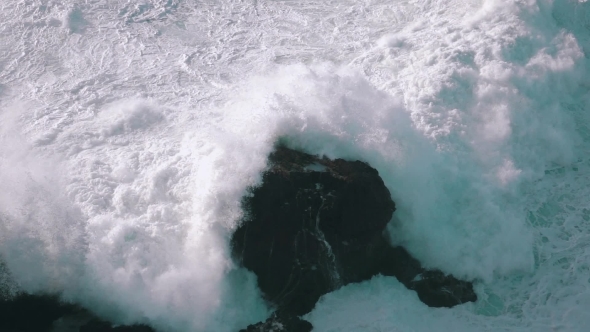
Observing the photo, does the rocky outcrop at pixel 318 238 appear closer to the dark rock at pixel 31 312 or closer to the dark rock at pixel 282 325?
the dark rock at pixel 282 325

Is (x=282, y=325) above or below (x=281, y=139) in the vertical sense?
below

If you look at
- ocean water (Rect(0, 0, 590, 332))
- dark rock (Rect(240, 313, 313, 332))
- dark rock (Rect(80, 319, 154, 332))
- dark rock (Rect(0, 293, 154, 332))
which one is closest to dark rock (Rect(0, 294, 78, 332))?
dark rock (Rect(0, 293, 154, 332))

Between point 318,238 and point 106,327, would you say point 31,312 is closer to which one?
point 106,327

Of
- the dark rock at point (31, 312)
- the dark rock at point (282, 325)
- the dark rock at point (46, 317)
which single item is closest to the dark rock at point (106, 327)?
the dark rock at point (46, 317)

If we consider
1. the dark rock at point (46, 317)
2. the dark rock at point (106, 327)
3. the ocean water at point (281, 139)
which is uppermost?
the ocean water at point (281, 139)

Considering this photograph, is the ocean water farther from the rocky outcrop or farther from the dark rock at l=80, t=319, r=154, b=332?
the rocky outcrop

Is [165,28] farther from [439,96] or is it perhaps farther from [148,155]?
[439,96]

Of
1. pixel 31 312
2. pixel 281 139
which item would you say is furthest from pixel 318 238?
pixel 31 312
